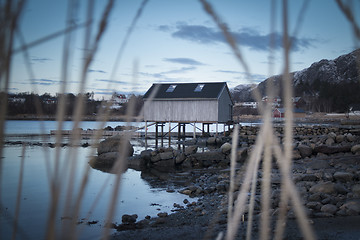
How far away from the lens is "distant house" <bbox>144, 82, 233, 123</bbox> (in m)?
32.6

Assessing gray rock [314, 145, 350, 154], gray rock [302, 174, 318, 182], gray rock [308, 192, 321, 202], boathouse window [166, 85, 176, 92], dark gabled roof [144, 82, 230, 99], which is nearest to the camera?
gray rock [308, 192, 321, 202]

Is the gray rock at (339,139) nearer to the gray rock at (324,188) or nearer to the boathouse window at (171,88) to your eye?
the gray rock at (324,188)

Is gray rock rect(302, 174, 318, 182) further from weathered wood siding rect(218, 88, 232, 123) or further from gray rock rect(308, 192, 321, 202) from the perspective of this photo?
weathered wood siding rect(218, 88, 232, 123)

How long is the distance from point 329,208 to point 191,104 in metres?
27.8

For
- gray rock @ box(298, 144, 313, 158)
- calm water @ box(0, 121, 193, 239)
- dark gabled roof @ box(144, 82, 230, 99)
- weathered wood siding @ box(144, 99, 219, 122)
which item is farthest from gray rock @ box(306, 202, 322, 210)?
dark gabled roof @ box(144, 82, 230, 99)

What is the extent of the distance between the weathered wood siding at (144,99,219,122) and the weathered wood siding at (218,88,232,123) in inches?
45.0

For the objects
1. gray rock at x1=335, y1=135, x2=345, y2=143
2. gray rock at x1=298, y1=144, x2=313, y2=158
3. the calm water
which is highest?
gray rock at x1=335, y1=135, x2=345, y2=143

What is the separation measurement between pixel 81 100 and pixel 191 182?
11277 millimetres

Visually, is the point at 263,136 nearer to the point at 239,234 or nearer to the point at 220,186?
the point at 239,234

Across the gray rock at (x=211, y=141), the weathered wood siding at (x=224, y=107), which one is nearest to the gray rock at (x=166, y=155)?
the gray rock at (x=211, y=141)

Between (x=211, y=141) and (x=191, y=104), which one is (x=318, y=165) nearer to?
(x=211, y=141)

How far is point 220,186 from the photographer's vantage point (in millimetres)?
9555

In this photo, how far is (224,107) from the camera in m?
35.2

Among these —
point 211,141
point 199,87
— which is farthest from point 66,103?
point 199,87
